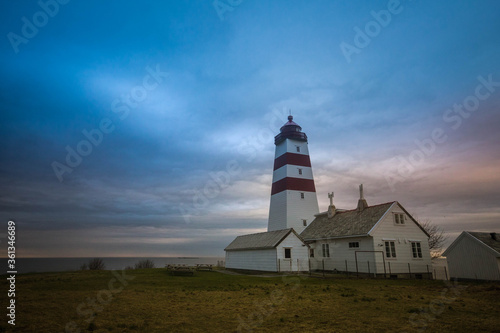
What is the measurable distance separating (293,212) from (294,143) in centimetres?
883

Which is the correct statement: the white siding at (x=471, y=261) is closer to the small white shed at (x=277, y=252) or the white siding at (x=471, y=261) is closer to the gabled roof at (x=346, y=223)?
the gabled roof at (x=346, y=223)

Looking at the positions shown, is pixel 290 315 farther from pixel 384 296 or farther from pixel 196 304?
pixel 384 296

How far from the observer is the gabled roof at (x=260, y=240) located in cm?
2802

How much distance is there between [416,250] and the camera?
1034 inches

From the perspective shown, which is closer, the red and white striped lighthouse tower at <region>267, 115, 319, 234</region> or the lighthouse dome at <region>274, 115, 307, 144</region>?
the red and white striped lighthouse tower at <region>267, 115, 319, 234</region>

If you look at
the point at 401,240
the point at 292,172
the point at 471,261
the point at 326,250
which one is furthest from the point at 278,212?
the point at 471,261

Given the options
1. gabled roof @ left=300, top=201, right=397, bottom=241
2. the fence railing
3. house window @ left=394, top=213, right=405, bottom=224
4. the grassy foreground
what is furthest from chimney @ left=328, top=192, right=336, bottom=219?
the grassy foreground

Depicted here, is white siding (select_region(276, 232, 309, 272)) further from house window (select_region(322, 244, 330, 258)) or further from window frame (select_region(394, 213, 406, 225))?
window frame (select_region(394, 213, 406, 225))

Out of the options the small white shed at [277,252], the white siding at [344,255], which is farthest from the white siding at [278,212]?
the white siding at [344,255]

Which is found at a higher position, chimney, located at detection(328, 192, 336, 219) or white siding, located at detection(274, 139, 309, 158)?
white siding, located at detection(274, 139, 309, 158)

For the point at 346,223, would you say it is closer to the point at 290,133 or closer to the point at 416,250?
the point at 416,250

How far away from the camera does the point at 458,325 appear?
28.1 feet

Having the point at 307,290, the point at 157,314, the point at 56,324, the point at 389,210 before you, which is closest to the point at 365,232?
the point at 389,210

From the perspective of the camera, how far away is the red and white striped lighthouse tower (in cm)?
3566
